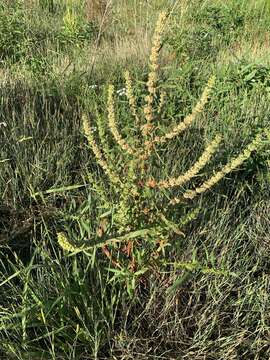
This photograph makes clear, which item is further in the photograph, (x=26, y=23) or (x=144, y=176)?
A: (x=26, y=23)

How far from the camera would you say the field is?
1719mm

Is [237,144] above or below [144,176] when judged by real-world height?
below

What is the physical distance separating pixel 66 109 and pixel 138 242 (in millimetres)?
1488

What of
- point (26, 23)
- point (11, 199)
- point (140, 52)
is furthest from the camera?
point (26, 23)

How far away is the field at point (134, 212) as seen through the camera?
5.64ft

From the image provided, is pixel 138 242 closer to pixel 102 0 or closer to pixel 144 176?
pixel 144 176

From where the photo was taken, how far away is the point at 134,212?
180 centimetres

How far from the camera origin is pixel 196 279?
1974 millimetres

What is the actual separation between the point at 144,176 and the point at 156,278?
1.25 ft

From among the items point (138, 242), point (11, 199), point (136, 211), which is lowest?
point (11, 199)

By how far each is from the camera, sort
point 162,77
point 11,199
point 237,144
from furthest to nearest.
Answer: point 162,77, point 237,144, point 11,199

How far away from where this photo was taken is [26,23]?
4953mm

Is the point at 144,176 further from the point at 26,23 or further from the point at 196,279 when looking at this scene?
the point at 26,23

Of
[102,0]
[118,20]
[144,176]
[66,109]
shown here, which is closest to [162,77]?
[66,109]
